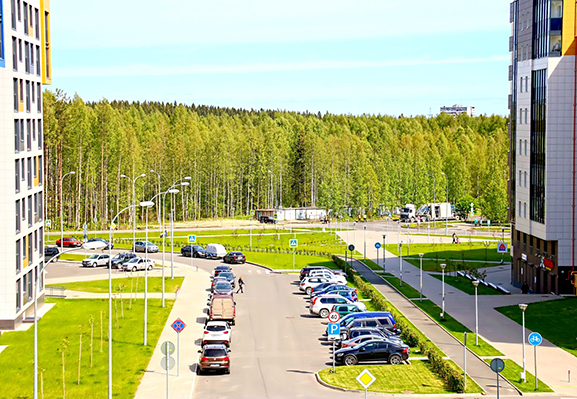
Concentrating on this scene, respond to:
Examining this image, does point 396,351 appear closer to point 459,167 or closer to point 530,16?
point 530,16

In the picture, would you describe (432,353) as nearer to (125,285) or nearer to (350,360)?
(350,360)

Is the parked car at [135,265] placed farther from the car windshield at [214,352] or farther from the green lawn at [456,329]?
the car windshield at [214,352]

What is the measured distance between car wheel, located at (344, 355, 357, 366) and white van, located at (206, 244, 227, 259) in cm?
4520

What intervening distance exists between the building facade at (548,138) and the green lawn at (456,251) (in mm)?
19407

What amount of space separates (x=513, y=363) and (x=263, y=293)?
26.7 m

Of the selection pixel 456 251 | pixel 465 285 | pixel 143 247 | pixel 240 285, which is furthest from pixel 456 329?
pixel 143 247

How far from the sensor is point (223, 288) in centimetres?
5828

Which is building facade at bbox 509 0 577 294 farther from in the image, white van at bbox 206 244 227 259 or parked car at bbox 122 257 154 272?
parked car at bbox 122 257 154 272

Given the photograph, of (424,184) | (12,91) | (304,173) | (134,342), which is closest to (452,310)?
(134,342)

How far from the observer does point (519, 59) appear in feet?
212

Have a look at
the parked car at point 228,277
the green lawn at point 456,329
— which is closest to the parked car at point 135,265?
the parked car at point 228,277

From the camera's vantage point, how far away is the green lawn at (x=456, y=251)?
280 feet

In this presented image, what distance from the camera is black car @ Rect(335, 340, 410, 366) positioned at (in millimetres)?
38959

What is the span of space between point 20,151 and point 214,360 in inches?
879
